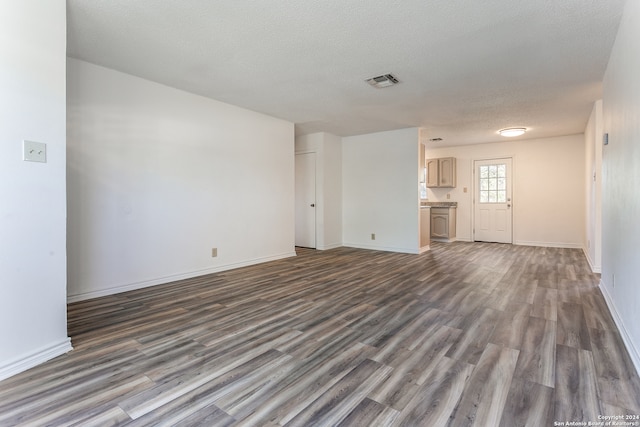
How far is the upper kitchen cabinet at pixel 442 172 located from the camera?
7695 millimetres

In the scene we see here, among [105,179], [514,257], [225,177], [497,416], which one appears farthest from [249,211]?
[514,257]

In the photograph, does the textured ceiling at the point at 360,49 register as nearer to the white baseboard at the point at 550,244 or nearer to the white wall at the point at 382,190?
the white wall at the point at 382,190

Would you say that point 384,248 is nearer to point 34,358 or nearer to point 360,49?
point 360,49

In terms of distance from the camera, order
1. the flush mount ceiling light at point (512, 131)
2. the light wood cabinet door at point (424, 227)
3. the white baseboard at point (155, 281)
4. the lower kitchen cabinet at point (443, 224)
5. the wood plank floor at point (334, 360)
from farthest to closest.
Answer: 1. the lower kitchen cabinet at point (443, 224)
2. the light wood cabinet door at point (424, 227)
3. the flush mount ceiling light at point (512, 131)
4. the white baseboard at point (155, 281)
5. the wood plank floor at point (334, 360)

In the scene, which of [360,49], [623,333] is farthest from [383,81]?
[623,333]

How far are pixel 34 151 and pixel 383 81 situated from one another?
10.3 ft

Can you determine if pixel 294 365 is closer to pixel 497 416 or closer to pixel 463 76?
pixel 497 416

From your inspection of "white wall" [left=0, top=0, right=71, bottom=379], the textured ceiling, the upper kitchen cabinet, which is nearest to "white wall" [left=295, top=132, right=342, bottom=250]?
the textured ceiling

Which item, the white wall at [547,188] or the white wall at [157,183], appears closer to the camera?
the white wall at [157,183]

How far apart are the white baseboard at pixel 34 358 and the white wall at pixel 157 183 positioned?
1188 mm

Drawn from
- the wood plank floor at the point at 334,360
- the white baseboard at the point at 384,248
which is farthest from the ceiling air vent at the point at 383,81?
the white baseboard at the point at 384,248

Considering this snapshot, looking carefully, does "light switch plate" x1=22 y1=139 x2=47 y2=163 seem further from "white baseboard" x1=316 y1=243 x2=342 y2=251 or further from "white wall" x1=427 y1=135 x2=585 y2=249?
"white wall" x1=427 y1=135 x2=585 y2=249

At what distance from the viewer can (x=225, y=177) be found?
436cm

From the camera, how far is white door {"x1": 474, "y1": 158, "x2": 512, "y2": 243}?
7133 millimetres
